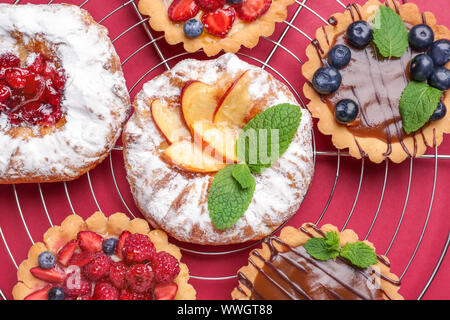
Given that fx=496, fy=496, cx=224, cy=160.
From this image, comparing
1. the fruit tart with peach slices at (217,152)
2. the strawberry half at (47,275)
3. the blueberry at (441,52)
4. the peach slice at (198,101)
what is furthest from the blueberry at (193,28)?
the strawberry half at (47,275)

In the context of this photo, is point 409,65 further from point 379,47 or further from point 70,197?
point 70,197

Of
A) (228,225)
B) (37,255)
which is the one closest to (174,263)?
(228,225)

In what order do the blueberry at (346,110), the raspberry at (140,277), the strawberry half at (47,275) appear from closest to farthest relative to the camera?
the raspberry at (140,277) → the strawberry half at (47,275) → the blueberry at (346,110)

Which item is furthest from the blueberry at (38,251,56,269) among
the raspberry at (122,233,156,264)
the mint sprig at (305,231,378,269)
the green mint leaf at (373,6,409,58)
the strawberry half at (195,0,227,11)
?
the green mint leaf at (373,6,409,58)

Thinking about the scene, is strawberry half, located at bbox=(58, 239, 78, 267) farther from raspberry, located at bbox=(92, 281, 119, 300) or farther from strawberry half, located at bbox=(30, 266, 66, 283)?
raspberry, located at bbox=(92, 281, 119, 300)

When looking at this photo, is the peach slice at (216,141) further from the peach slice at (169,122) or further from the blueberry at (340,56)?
the blueberry at (340,56)

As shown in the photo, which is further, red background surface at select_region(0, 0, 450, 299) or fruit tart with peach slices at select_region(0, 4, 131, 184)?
red background surface at select_region(0, 0, 450, 299)

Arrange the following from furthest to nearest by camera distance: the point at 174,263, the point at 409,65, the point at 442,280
A: the point at 442,280, the point at 409,65, the point at 174,263
